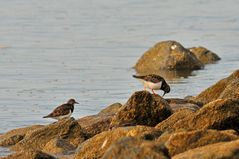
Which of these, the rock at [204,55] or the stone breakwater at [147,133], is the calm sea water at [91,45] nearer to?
the rock at [204,55]

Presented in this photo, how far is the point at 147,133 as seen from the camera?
28.1 ft

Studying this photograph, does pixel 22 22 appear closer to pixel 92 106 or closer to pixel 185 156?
pixel 92 106

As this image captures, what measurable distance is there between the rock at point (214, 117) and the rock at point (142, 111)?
1.16m

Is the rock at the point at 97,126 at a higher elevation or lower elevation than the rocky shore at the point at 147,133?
lower

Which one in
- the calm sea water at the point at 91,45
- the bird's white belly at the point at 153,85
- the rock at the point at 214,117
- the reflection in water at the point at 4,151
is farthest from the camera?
the calm sea water at the point at 91,45

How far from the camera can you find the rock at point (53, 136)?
11266 mm

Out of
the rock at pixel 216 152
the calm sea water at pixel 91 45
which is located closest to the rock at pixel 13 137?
the calm sea water at pixel 91 45

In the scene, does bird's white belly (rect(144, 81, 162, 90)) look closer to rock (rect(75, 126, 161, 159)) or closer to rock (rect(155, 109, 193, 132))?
rock (rect(155, 109, 193, 132))

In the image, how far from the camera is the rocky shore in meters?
7.14

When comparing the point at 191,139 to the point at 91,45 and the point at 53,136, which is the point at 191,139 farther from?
the point at 91,45

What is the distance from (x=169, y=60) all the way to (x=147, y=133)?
12012mm

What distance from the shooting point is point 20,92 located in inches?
671

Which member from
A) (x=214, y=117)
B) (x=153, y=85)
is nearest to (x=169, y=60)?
(x=153, y=85)

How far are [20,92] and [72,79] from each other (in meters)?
1.94
